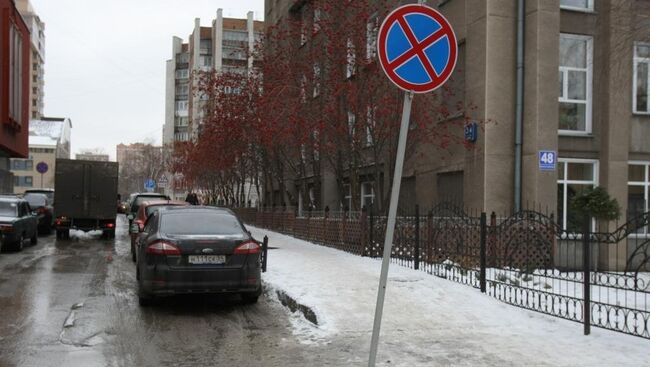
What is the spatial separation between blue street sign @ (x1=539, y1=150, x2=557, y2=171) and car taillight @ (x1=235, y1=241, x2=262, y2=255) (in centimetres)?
885

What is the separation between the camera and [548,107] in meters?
15.6

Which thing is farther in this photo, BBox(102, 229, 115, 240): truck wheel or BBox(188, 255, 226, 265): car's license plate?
BBox(102, 229, 115, 240): truck wheel

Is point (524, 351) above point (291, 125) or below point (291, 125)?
below

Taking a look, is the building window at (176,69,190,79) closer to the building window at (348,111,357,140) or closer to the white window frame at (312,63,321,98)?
the white window frame at (312,63,321,98)

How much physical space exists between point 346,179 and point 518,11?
38.8 ft

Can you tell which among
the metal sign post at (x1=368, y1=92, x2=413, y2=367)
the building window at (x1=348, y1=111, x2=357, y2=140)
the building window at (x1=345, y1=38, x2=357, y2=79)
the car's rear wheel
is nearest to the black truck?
the building window at (x1=348, y1=111, x2=357, y2=140)

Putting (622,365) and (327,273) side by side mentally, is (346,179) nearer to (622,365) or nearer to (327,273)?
(327,273)

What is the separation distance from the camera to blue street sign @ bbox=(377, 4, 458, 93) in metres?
5.35

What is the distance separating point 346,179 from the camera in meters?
26.2

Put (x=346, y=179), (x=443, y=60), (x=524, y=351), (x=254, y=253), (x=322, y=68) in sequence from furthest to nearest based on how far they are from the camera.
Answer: (x=346, y=179)
(x=322, y=68)
(x=254, y=253)
(x=524, y=351)
(x=443, y=60)

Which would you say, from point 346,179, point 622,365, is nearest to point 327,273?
point 622,365

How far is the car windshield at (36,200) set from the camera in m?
26.4

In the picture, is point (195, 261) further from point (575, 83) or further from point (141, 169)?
point (141, 169)

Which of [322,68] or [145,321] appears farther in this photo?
[322,68]
